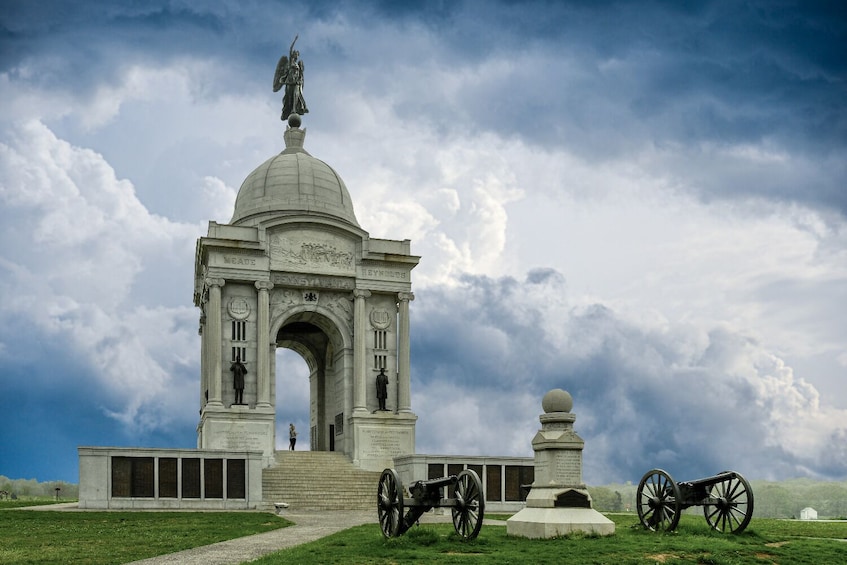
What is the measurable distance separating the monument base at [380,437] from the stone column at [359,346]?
1.09 m

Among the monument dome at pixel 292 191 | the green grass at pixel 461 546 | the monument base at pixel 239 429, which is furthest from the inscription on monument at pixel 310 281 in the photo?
the green grass at pixel 461 546

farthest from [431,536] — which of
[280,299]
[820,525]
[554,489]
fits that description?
[280,299]

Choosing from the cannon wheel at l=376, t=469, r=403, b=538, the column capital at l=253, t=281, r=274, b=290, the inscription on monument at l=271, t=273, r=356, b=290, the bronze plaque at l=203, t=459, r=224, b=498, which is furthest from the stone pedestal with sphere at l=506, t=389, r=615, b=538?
the inscription on monument at l=271, t=273, r=356, b=290

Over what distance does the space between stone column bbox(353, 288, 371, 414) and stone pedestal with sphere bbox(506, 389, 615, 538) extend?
28.4m

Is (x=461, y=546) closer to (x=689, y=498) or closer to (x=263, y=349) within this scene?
(x=689, y=498)

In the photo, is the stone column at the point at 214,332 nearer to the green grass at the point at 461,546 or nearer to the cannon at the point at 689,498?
the green grass at the point at 461,546

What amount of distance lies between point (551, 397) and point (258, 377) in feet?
94.6

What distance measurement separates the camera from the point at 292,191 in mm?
57656

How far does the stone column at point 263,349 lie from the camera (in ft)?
174

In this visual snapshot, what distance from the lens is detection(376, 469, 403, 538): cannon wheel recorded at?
2414cm

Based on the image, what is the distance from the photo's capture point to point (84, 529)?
31266mm

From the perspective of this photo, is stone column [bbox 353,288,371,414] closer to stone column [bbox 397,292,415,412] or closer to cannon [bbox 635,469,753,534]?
stone column [bbox 397,292,415,412]

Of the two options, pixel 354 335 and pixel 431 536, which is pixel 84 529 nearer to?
pixel 431 536

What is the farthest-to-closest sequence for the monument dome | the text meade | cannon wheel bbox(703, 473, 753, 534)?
the monument dome → the text meade → cannon wheel bbox(703, 473, 753, 534)
